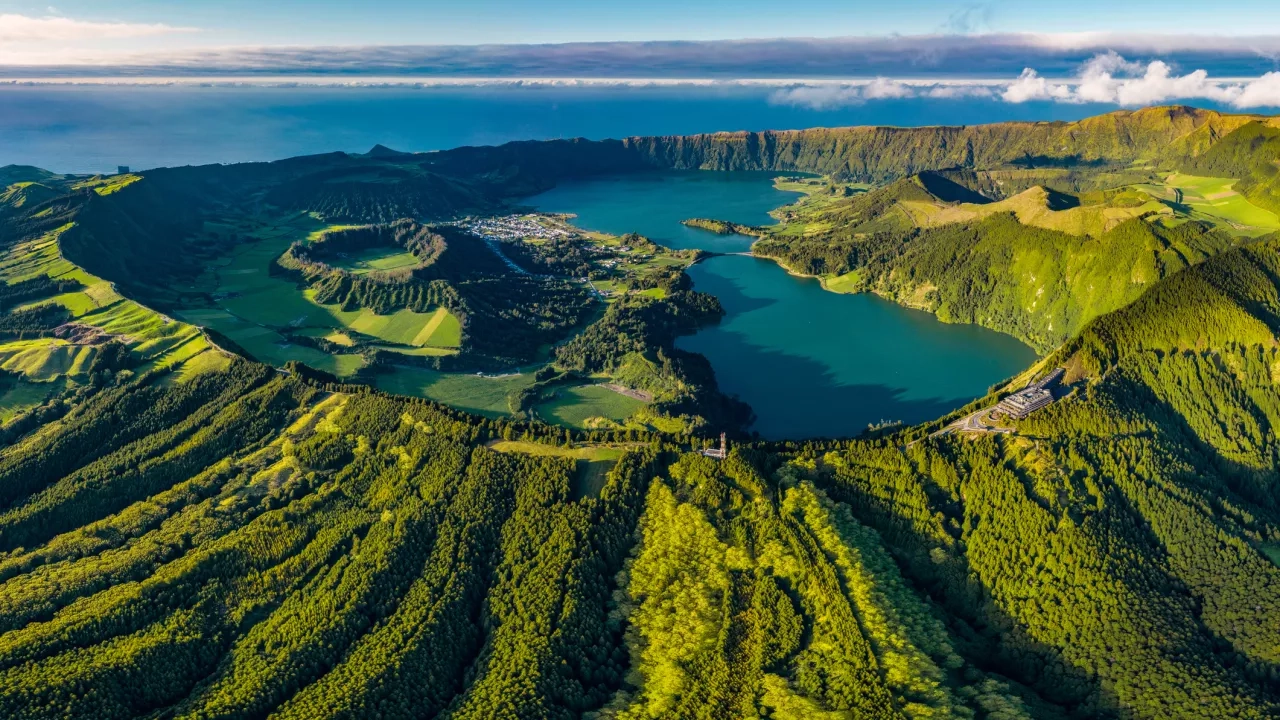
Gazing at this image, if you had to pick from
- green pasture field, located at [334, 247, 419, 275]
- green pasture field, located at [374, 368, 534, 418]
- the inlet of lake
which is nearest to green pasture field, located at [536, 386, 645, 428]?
green pasture field, located at [374, 368, 534, 418]

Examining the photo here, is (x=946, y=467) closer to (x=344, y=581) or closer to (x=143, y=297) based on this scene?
(x=344, y=581)

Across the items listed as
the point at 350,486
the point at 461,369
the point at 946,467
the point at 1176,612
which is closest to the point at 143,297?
the point at 461,369

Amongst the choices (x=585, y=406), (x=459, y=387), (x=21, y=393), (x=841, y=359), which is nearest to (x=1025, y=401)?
(x=841, y=359)

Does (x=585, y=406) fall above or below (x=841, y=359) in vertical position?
below

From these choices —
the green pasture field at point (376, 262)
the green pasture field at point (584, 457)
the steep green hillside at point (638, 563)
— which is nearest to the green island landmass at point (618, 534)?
the steep green hillside at point (638, 563)

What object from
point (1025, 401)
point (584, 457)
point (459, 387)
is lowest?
point (459, 387)

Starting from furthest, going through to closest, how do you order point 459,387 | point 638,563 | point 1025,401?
point 459,387 < point 1025,401 < point 638,563

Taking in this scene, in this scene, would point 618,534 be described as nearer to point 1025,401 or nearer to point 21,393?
point 1025,401
